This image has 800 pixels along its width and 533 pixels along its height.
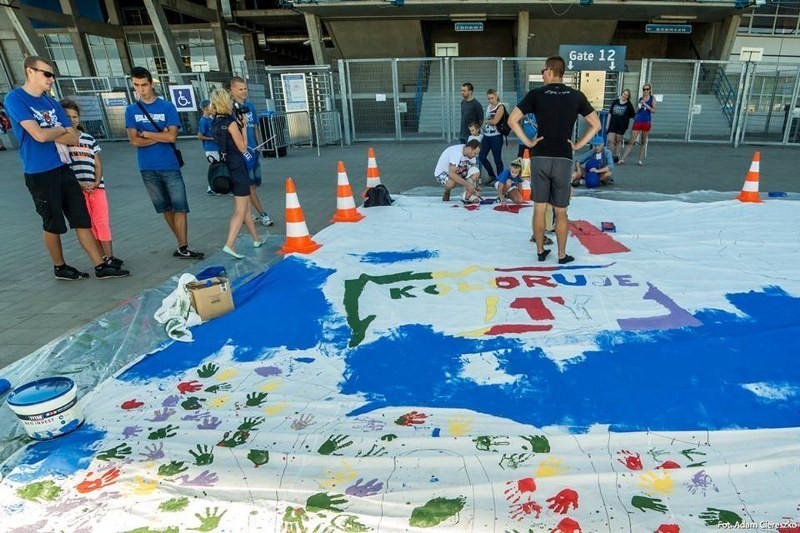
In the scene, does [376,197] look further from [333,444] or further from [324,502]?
[324,502]

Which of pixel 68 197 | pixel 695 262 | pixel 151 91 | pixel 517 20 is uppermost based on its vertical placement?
pixel 517 20

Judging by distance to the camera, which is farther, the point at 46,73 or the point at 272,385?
the point at 46,73

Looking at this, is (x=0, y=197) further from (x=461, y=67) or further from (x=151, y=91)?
(x=461, y=67)

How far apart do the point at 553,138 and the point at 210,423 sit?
143 inches

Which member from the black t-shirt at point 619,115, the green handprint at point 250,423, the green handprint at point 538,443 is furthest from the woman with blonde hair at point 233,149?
the black t-shirt at point 619,115

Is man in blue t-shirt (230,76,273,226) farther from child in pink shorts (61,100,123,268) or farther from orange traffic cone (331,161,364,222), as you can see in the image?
child in pink shorts (61,100,123,268)

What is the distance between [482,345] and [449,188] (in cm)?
436

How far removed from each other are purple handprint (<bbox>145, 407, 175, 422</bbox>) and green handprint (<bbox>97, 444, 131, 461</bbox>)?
221 millimetres

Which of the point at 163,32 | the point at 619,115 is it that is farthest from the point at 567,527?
the point at 163,32

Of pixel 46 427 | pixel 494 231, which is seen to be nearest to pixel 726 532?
pixel 46 427

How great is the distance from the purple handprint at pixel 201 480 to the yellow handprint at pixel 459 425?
1.11 m

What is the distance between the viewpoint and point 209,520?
1.90 meters

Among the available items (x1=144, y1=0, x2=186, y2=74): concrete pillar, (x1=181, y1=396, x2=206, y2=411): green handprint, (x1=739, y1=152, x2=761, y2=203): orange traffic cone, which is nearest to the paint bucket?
(x1=181, y1=396, x2=206, y2=411): green handprint

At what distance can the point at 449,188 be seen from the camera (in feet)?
23.6
